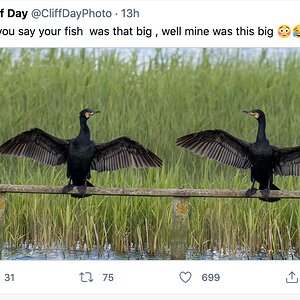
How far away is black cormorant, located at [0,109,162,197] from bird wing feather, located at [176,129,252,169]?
47 centimetres

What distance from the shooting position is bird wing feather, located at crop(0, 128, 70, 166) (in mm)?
9344

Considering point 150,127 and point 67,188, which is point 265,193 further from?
point 150,127

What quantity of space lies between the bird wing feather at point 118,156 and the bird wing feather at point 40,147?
32cm

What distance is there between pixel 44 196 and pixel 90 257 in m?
0.85

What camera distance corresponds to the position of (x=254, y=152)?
30.5 feet

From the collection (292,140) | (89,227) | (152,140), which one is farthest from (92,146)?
(292,140)

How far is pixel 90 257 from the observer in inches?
372

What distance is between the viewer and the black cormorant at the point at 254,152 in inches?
365

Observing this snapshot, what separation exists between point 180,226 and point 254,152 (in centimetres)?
105

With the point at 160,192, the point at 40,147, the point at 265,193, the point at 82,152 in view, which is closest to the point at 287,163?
the point at 265,193

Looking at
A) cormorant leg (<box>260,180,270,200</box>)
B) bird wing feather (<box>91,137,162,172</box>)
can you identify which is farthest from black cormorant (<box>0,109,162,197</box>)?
cormorant leg (<box>260,180,270,200</box>)

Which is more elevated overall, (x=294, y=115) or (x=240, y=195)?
(x=294, y=115)
